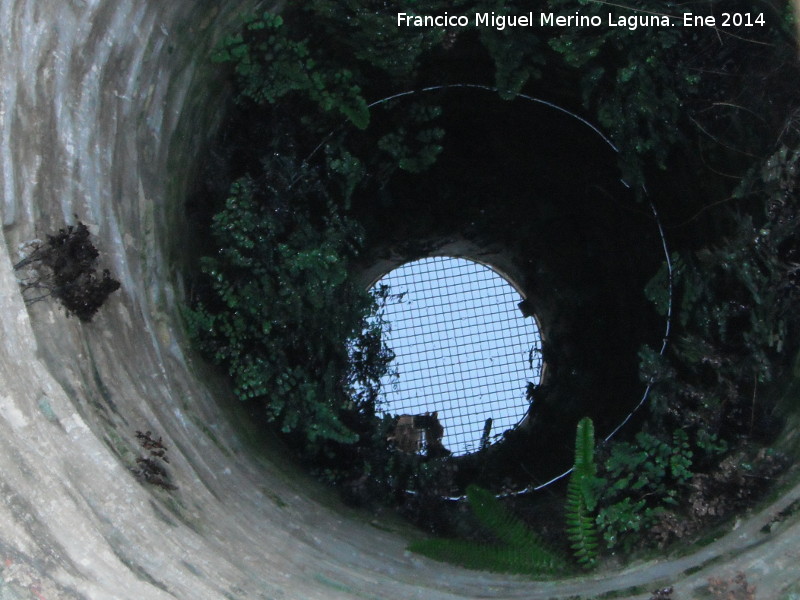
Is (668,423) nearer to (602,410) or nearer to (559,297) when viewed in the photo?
(602,410)

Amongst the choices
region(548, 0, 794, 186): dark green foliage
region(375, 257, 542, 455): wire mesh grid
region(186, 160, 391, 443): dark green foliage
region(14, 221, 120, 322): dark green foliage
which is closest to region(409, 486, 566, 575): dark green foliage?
region(186, 160, 391, 443): dark green foliage

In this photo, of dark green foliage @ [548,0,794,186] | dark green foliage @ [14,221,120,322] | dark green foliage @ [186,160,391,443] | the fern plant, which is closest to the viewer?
dark green foliage @ [14,221,120,322]

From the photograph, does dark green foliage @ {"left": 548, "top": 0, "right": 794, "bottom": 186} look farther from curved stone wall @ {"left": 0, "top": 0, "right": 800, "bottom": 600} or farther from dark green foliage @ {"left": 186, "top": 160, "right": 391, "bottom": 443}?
curved stone wall @ {"left": 0, "top": 0, "right": 800, "bottom": 600}

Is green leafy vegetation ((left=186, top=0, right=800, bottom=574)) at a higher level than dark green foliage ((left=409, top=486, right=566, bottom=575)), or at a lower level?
higher

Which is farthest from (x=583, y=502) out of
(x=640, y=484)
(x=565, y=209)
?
(x=565, y=209)

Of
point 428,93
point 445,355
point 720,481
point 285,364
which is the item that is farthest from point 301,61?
point 720,481

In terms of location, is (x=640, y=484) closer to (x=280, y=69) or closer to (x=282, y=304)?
(x=282, y=304)
